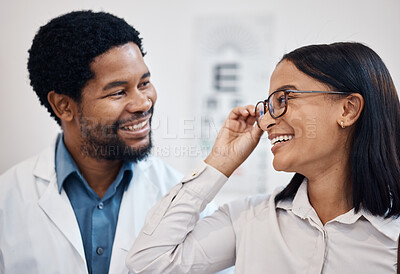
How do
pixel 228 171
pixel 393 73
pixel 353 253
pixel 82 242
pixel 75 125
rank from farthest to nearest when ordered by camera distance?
pixel 393 73 < pixel 75 125 < pixel 82 242 < pixel 228 171 < pixel 353 253

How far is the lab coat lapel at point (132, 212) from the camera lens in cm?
122

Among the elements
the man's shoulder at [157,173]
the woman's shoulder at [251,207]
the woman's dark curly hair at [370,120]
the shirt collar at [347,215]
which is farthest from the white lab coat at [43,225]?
the woman's dark curly hair at [370,120]

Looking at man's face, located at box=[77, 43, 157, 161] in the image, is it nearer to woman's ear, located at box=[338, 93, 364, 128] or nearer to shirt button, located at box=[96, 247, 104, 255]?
shirt button, located at box=[96, 247, 104, 255]

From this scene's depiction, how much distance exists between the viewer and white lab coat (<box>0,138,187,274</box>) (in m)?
1.18

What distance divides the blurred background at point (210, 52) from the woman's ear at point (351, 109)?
3.26 ft

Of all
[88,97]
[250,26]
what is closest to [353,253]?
[88,97]

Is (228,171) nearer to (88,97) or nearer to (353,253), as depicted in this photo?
(353,253)

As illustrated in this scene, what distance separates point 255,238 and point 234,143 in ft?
0.96

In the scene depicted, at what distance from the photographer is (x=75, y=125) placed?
52.8 inches

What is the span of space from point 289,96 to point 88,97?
69 cm

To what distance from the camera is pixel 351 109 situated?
962 mm

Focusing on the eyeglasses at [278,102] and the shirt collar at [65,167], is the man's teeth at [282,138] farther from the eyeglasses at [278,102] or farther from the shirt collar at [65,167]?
the shirt collar at [65,167]

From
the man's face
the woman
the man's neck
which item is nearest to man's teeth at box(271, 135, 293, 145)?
the woman

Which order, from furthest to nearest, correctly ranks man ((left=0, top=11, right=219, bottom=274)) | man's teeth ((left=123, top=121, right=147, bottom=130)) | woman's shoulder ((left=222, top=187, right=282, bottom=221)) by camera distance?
1. man's teeth ((left=123, top=121, right=147, bottom=130))
2. man ((left=0, top=11, right=219, bottom=274))
3. woman's shoulder ((left=222, top=187, right=282, bottom=221))
